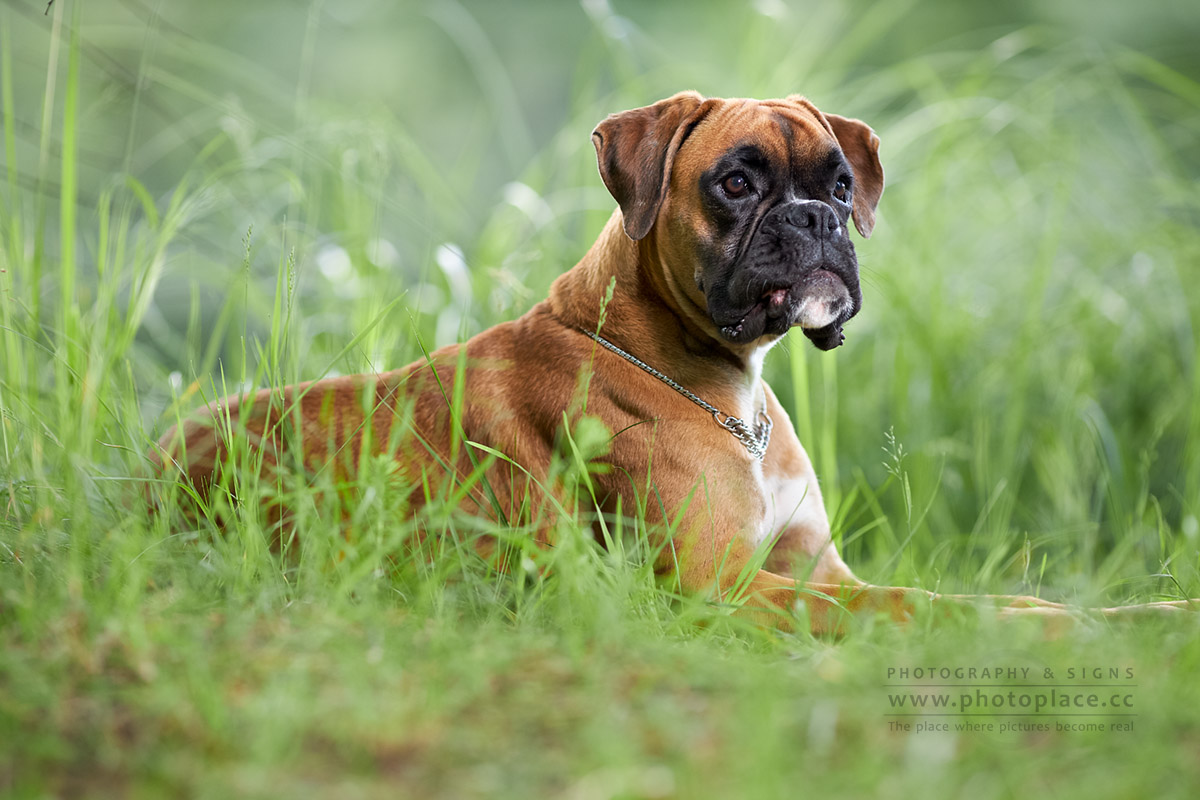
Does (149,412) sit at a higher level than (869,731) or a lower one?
lower

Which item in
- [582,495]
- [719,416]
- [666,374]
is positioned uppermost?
[666,374]

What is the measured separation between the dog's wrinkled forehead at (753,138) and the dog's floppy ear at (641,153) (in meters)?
0.05

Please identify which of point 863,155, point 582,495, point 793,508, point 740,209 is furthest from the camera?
point 863,155

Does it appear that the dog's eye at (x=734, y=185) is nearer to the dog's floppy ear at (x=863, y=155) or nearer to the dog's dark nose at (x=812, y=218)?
the dog's dark nose at (x=812, y=218)

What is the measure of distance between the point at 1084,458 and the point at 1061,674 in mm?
2972

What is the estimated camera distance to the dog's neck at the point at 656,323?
3059mm

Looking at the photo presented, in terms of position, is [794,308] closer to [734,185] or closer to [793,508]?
[734,185]

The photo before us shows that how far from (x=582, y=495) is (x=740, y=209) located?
3.24 feet

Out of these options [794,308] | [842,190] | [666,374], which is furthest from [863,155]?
[666,374]

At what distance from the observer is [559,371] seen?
3.02m

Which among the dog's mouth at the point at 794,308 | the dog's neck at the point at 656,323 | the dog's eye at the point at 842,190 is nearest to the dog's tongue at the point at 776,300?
the dog's mouth at the point at 794,308

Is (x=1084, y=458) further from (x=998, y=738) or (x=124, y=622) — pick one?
(x=124, y=622)

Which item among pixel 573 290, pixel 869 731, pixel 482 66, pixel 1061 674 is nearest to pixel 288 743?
pixel 869 731

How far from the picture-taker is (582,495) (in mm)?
2967
